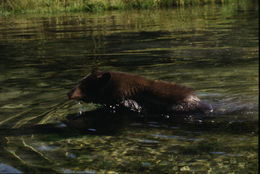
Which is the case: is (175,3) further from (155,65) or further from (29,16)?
(155,65)

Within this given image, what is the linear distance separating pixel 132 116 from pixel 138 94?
33 centimetres

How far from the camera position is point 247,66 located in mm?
8781

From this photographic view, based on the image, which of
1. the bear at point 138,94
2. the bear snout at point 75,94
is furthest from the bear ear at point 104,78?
the bear snout at point 75,94

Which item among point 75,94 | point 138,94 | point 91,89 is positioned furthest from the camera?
point 91,89

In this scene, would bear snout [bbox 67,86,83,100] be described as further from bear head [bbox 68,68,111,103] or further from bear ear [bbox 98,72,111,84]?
bear ear [bbox 98,72,111,84]

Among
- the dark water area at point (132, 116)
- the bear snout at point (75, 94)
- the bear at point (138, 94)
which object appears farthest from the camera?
the bear snout at point (75, 94)

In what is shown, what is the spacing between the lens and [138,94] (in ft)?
19.0

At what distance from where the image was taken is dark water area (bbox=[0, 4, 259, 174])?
4047mm

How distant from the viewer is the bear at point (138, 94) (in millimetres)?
5566

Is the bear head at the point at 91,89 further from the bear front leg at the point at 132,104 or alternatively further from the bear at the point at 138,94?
the bear front leg at the point at 132,104

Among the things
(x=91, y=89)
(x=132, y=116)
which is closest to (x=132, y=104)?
(x=132, y=116)

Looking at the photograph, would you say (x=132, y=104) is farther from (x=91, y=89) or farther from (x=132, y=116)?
(x=91, y=89)

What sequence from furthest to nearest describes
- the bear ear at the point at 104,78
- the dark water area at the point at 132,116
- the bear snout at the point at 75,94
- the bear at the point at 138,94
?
the bear snout at the point at 75,94
the bear ear at the point at 104,78
the bear at the point at 138,94
the dark water area at the point at 132,116

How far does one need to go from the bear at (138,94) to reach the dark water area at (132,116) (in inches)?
6.4
